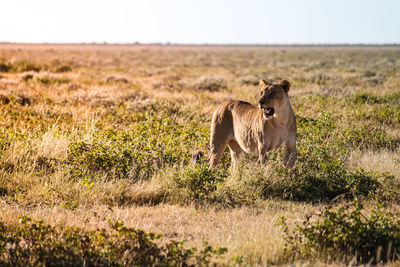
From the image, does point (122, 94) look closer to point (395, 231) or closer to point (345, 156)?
point (345, 156)

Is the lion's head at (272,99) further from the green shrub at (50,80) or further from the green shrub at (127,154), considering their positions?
the green shrub at (50,80)

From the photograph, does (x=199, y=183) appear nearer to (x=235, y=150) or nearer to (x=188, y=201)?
(x=188, y=201)

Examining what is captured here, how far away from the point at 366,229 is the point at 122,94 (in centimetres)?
1458

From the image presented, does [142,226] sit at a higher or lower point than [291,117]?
lower

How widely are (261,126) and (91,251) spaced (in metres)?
3.75

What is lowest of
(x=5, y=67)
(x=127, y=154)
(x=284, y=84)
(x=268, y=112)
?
(x=127, y=154)

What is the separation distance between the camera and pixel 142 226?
5.40m

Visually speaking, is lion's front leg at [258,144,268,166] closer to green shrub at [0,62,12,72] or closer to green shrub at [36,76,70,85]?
green shrub at [36,76,70,85]

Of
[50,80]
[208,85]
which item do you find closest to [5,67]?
[50,80]

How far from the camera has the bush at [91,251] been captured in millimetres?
4156

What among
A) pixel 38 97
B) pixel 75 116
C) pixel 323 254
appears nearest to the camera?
pixel 323 254

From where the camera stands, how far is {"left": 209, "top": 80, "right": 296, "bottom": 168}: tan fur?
6.98m

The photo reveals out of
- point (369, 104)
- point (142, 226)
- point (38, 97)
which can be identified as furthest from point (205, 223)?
point (38, 97)

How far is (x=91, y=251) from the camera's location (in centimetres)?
434
